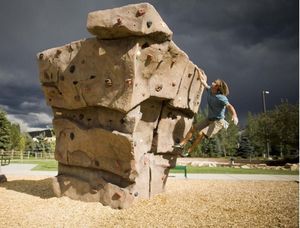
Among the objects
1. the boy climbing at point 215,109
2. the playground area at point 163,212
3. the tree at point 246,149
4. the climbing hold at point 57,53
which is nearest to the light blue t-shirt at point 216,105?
the boy climbing at point 215,109

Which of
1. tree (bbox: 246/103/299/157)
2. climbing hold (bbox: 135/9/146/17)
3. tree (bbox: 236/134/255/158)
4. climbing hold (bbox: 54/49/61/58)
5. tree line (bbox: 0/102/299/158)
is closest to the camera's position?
climbing hold (bbox: 135/9/146/17)

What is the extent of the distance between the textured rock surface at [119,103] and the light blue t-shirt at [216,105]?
2.43 feet

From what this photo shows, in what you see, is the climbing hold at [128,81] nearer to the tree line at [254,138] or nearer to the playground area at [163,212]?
the playground area at [163,212]

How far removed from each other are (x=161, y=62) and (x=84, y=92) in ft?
6.71

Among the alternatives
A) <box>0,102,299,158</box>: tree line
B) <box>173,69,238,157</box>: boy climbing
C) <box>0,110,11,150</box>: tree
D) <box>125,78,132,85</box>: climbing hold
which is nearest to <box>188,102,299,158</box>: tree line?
<box>0,102,299,158</box>: tree line

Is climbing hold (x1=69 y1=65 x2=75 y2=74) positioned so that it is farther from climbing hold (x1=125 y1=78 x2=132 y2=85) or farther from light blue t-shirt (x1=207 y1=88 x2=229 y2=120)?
light blue t-shirt (x1=207 y1=88 x2=229 y2=120)

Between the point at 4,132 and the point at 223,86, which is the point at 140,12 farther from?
the point at 4,132

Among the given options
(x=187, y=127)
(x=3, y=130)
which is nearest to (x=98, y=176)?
(x=187, y=127)

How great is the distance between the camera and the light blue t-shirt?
24.6 ft

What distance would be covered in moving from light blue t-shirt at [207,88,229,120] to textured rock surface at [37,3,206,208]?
74 cm

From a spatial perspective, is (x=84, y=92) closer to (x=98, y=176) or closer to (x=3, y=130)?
(x=98, y=176)

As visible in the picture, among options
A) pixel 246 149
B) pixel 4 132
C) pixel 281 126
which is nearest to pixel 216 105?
pixel 281 126

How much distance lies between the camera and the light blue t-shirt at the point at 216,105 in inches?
296

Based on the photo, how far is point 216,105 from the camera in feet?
25.1
